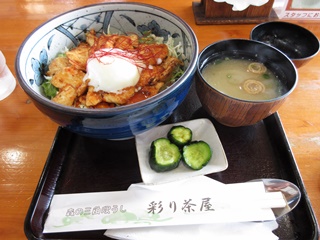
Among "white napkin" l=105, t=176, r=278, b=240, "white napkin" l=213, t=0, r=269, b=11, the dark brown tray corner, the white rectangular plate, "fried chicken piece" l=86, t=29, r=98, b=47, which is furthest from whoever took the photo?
the dark brown tray corner

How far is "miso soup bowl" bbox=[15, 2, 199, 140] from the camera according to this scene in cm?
86

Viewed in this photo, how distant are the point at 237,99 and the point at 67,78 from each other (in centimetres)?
69

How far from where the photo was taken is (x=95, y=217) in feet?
2.86

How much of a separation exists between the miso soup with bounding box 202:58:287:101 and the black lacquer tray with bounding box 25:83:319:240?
5.7 inches

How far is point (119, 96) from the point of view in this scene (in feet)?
3.42

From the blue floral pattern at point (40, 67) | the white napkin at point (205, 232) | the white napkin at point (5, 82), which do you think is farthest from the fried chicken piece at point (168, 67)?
the white napkin at point (5, 82)

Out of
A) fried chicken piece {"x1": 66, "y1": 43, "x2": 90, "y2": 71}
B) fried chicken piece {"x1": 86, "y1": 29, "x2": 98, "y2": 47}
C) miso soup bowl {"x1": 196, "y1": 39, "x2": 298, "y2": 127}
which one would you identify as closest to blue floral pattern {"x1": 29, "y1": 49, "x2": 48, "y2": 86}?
fried chicken piece {"x1": 66, "y1": 43, "x2": 90, "y2": 71}

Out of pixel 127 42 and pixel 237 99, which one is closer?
pixel 237 99

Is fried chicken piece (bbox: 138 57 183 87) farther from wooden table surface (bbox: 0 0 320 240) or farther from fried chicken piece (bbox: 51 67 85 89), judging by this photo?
wooden table surface (bbox: 0 0 320 240)

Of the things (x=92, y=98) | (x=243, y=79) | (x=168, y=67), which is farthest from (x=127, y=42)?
(x=243, y=79)

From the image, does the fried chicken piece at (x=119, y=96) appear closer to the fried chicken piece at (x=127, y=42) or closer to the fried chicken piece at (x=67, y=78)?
the fried chicken piece at (x=67, y=78)

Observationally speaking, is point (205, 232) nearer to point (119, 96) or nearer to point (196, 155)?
point (196, 155)

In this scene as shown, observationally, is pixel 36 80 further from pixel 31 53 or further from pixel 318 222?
pixel 318 222

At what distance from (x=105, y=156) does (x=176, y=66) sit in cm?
49
